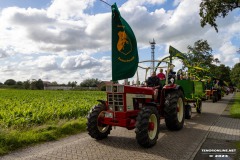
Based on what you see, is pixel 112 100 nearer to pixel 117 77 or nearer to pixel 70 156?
pixel 117 77

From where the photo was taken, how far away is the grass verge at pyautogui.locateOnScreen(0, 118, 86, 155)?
284 inches

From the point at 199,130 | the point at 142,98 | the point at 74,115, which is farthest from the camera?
the point at 74,115

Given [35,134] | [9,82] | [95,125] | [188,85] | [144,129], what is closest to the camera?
[144,129]

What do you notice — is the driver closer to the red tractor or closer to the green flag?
the red tractor

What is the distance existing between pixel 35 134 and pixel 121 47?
145 inches

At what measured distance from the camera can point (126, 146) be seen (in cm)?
760

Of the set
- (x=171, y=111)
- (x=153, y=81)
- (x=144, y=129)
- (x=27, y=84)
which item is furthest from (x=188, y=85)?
(x=27, y=84)

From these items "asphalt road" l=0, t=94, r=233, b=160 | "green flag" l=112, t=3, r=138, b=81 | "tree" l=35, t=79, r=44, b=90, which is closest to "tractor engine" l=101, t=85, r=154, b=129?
"green flag" l=112, t=3, r=138, b=81

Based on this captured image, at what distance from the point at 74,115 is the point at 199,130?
19.0 ft

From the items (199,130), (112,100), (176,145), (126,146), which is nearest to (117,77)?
(112,100)

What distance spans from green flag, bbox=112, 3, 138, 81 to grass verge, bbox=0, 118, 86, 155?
2902 mm

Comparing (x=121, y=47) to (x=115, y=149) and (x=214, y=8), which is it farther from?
(x=214, y=8)

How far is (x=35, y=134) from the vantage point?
8.23 m

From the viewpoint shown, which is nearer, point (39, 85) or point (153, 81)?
point (153, 81)
